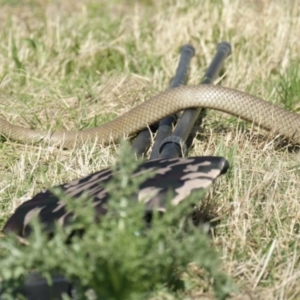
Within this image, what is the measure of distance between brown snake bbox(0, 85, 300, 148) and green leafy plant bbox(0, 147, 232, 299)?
1.97 metres

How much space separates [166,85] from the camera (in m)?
5.41

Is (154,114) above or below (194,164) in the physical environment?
below

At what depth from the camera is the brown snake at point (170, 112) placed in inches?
172

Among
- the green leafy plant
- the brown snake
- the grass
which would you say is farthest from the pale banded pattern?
the brown snake

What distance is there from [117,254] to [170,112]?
7.20 feet

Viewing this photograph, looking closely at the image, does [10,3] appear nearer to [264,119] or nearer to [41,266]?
[264,119]

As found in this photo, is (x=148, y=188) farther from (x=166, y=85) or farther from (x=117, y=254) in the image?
(x=166, y=85)

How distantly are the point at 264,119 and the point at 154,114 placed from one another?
0.60 meters

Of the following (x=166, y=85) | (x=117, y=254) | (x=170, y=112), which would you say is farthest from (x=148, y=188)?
(x=166, y=85)

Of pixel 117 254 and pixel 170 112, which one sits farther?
pixel 170 112

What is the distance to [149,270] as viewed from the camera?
2.42m

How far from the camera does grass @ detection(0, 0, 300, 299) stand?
3229 mm

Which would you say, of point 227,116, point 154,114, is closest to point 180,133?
point 154,114

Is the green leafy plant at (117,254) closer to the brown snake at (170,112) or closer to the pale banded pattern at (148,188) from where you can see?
the pale banded pattern at (148,188)
